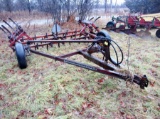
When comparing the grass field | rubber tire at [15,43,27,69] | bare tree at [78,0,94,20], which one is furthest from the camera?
Result: bare tree at [78,0,94,20]

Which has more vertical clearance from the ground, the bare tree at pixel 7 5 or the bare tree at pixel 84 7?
the bare tree at pixel 7 5

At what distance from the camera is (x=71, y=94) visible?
3561mm

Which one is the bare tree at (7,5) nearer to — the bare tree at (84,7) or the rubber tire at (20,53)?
the bare tree at (84,7)

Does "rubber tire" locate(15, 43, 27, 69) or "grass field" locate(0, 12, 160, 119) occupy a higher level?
"rubber tire" locate(15, 43, 27, 69)

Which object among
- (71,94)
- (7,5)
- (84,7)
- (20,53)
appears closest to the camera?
(71,94)

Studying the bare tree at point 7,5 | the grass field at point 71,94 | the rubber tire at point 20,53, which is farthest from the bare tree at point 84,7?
the bare tree at point 7,5

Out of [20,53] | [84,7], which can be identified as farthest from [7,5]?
[20,53]

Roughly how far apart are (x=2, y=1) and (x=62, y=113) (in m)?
29.1

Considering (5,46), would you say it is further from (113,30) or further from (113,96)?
(113,30)

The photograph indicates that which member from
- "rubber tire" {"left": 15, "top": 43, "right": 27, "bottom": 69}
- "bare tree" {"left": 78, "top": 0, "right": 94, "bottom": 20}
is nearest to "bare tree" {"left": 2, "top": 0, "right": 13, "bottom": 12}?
"bare tree" {"left": 78, "top": 0, "right": 94, "bottom": 20}

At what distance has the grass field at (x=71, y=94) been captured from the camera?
9.99ft

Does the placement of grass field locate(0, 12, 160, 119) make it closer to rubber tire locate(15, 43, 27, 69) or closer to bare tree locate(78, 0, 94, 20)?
rubber tire locate(15, 43, 27, 69)

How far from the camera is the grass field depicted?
9.99ft

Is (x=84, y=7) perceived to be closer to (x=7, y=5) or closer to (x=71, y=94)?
(x=71, y=94)
